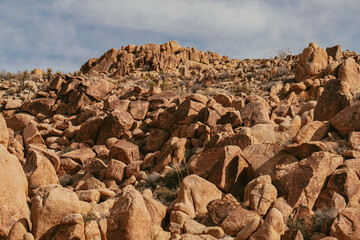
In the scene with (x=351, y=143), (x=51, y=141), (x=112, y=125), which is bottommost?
(x=51, y=141)

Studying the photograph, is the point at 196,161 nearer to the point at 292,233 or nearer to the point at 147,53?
the point at 292,233

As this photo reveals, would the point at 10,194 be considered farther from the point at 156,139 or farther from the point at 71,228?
the point at 156,139

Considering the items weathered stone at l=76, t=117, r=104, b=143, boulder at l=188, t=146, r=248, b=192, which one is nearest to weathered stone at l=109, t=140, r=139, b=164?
weathered stone at l=76, t=117, r=104, b=143

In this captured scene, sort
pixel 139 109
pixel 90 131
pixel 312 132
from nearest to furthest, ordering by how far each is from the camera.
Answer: pixel 312 132 < pixel 90 131 < pixel 139 109

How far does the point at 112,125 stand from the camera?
18500 millimetres

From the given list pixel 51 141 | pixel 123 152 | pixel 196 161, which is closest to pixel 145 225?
pixel 196 161

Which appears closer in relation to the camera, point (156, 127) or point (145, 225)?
point (145, 225)

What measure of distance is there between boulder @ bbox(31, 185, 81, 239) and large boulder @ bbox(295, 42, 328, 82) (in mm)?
21291

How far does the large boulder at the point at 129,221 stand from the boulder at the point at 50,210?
1115 millimetres

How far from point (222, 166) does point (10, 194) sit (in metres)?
5.82

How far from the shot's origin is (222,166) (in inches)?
431

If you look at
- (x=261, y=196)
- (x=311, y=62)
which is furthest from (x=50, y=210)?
(x=311, y=62)

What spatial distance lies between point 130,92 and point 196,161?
12.7 metres

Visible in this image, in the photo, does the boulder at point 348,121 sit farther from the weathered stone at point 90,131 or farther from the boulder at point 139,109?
the weathered stone at point 90,131
